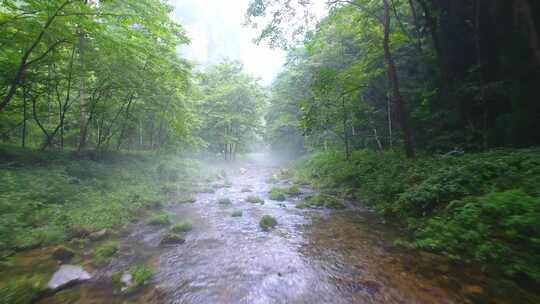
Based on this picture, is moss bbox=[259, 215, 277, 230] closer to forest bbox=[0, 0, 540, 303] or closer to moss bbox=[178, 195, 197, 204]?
forest bbox=[0, 0, 540, 303]

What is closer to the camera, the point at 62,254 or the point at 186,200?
the point at 62,254

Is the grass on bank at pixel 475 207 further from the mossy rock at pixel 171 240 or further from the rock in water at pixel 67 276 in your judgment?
the rock in water at pixel 67 276

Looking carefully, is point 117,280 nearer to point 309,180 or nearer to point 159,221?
point 159,221

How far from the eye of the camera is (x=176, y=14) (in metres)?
78.0

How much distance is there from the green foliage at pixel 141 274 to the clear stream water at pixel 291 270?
129 millimetres

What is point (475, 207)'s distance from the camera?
4.57m

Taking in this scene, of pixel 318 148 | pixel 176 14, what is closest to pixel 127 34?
pixel 318 148

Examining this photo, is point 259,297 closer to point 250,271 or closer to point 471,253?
point 250,271

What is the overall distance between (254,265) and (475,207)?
472 cm

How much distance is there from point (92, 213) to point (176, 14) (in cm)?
9087

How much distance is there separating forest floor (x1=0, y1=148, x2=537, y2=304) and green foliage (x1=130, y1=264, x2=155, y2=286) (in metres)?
0.02

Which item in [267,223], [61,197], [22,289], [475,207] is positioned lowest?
[267,223]

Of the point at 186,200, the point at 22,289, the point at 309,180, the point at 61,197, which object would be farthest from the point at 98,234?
the point at 309,180

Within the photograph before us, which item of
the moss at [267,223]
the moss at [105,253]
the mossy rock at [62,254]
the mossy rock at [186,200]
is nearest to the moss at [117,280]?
the moss at [105,253]
